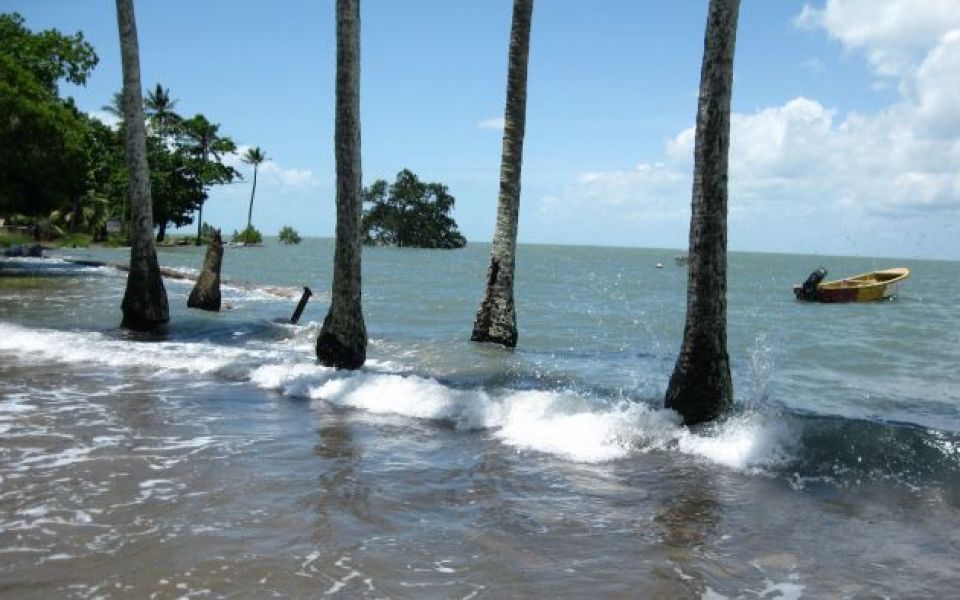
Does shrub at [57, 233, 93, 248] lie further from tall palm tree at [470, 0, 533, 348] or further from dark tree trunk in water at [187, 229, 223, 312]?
tall palm tree at [470, 0, 533, 348]

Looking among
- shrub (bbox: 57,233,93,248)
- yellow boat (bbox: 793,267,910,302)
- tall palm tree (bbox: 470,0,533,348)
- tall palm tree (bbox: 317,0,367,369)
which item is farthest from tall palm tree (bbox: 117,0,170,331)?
shrub (bbox: 57,233,93,248)

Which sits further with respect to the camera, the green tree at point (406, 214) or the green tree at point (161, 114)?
the green tree at point (406, 214)

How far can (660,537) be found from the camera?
5.60 metres

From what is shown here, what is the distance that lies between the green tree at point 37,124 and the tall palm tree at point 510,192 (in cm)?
2058

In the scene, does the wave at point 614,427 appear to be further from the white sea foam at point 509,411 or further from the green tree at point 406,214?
the green tree at point 406,214

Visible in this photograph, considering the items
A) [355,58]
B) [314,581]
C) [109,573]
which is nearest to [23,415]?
[109,573]

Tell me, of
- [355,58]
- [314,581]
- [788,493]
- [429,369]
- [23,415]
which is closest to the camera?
[314,581]

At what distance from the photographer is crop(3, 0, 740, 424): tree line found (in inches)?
327

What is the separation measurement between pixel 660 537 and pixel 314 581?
2.47 m

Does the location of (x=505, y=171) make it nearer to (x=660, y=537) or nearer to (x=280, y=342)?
(x=280, y=342)

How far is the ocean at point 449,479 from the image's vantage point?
4.88 metres

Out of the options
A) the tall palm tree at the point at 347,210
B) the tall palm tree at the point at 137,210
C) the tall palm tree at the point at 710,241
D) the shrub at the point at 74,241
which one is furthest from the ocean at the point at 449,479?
the shrub at the point at 74,241

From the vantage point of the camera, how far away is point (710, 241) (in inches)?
331

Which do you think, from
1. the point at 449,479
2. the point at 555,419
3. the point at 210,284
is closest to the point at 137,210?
the point at 210,284
